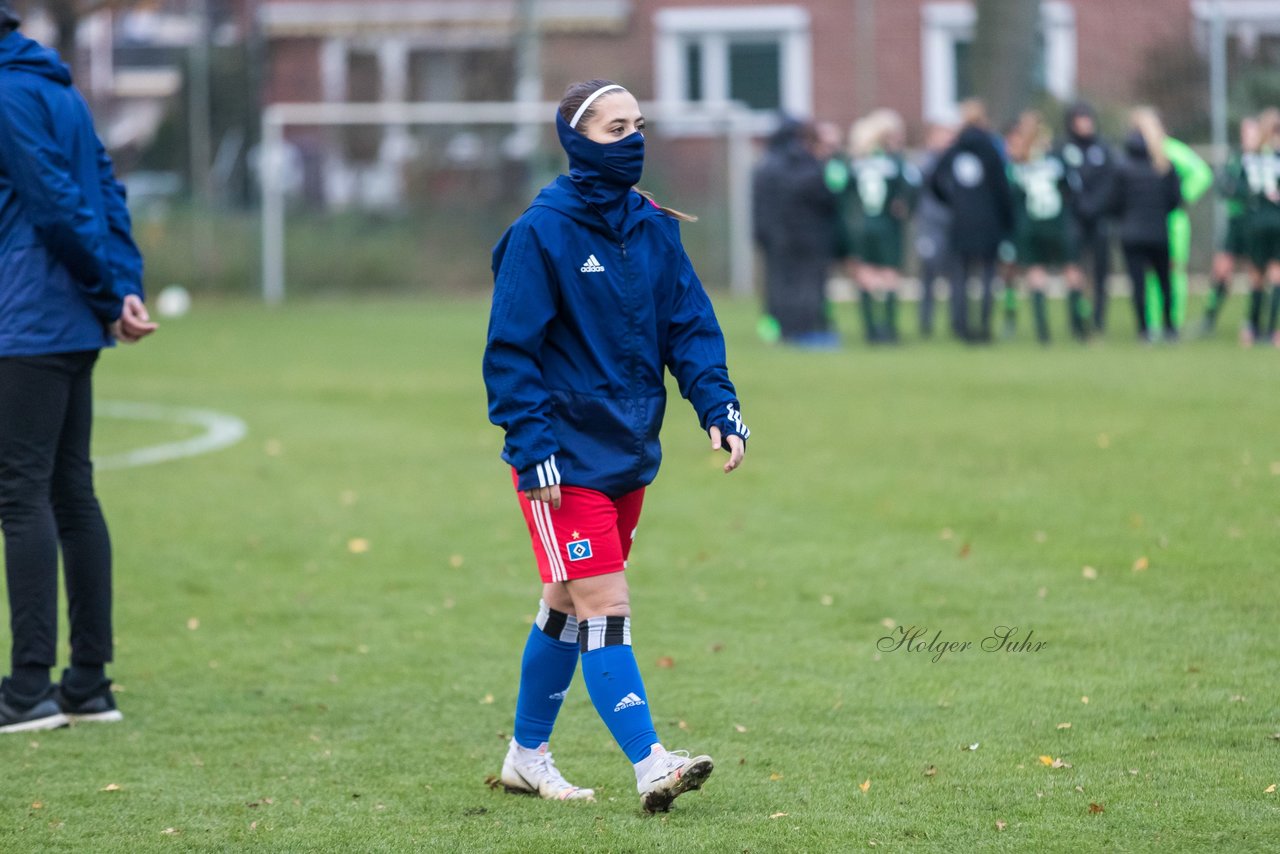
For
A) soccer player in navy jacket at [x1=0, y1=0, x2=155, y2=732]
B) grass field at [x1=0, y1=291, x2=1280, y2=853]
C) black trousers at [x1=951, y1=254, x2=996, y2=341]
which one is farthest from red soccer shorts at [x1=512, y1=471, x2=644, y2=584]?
black trousers at [x1=951, y1=254, x2=996, y2=341]

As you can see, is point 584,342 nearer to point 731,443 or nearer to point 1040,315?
point 731,443

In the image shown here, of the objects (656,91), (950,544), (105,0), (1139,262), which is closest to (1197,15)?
(656,91)

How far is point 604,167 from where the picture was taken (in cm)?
464

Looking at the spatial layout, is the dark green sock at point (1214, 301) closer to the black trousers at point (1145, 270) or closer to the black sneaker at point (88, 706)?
the black trousers at point (1145, 270)

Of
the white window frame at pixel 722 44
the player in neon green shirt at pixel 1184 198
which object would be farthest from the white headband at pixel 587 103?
the white window frame at pixel 722 44

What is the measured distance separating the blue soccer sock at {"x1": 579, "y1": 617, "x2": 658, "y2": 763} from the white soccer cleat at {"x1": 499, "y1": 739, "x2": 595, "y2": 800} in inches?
12.0

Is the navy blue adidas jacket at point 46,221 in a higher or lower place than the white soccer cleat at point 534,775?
higher

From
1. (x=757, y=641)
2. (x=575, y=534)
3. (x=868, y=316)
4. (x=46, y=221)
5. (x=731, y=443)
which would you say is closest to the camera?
(x=575, y=534)

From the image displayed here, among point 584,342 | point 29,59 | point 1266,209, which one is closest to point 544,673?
point 584,342

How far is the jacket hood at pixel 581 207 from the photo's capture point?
4684 millimetres

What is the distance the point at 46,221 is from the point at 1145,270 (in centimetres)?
1439

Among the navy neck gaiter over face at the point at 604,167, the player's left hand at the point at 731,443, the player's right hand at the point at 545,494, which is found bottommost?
the player's right hand at the point at 545,494

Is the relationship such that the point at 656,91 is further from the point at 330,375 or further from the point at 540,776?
the point at 540,776

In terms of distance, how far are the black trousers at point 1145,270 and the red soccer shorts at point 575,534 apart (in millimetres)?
14135
